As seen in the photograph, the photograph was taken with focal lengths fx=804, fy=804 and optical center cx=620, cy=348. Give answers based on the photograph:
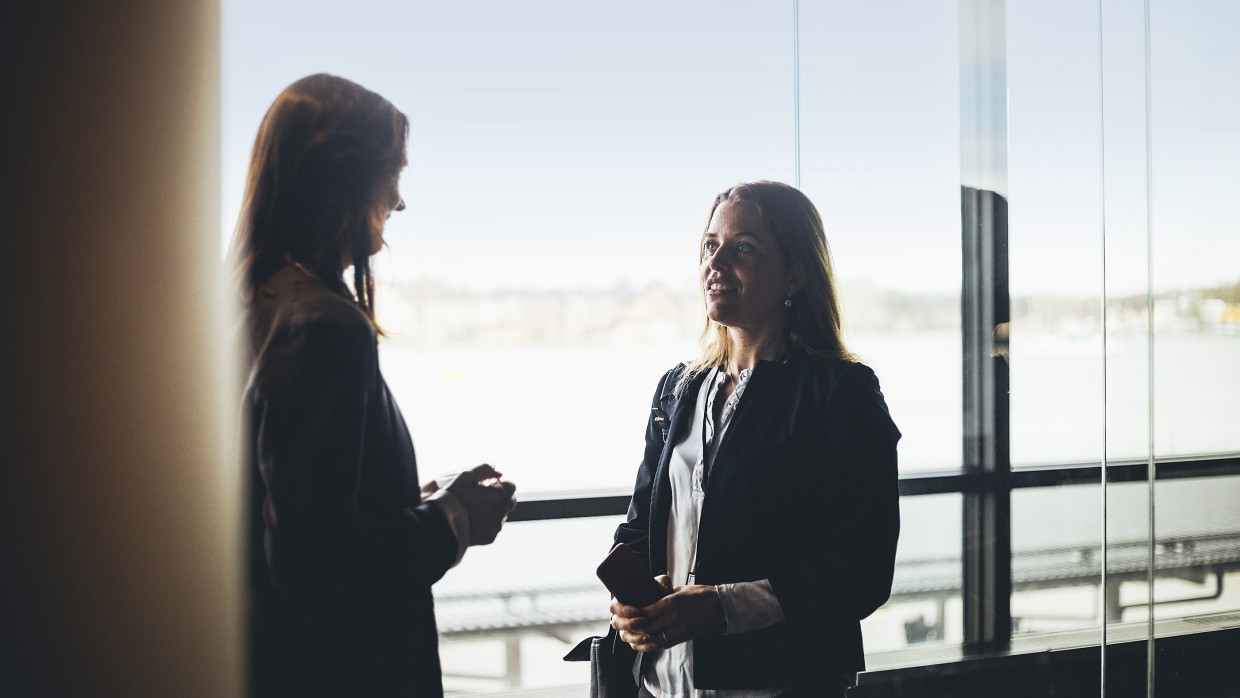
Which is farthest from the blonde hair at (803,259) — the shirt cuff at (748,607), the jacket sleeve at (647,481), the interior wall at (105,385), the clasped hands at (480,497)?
the interior wall at (105,385)

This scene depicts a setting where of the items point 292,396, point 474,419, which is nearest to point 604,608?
point 474,419

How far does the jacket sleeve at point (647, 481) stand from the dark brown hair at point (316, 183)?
28.2 inches

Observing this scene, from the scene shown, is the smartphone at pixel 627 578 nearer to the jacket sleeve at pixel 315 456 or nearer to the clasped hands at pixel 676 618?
the clasped hands at pixel 676 618

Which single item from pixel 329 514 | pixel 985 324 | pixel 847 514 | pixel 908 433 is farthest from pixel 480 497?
pixel 985 324

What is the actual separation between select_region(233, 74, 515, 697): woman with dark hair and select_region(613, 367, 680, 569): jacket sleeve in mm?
513

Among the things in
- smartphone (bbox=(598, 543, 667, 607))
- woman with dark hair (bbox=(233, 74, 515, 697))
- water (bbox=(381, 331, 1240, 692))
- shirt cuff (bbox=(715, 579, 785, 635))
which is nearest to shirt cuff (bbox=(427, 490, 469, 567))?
woman with dark hair (bbox=(233, 74, 515, 697))

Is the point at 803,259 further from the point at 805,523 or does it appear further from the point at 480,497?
the point at 480,497

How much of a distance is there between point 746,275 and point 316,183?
2.68ft

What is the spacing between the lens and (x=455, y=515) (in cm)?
116

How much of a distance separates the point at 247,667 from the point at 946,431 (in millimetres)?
1761

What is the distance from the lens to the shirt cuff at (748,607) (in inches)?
54.6

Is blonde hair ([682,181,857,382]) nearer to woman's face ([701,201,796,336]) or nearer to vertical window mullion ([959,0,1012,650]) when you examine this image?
woman's face ([701,201,796,336])

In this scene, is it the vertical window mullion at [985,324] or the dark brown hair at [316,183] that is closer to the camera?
the dark brown hair at [316,183]

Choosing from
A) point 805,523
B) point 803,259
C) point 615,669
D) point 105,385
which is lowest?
point 615,669
